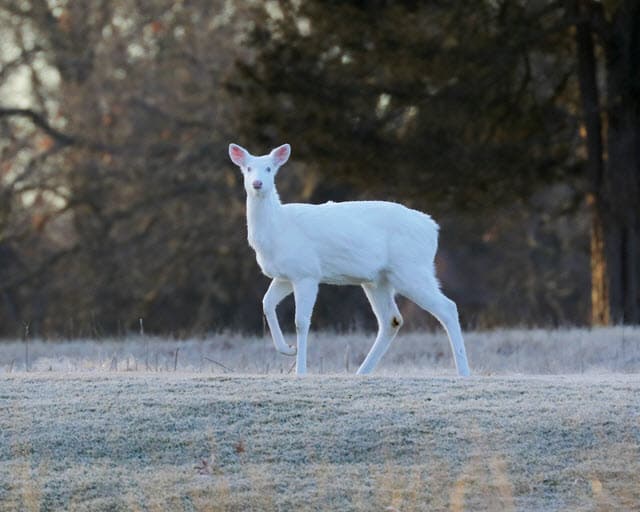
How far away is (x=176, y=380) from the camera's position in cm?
1002

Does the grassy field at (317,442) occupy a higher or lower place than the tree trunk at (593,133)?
lower

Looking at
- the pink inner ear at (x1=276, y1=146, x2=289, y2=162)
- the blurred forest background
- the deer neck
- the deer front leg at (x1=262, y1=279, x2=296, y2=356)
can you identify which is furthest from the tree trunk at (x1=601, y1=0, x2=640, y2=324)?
the deer neck

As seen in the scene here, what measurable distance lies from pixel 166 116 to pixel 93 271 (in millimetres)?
3494

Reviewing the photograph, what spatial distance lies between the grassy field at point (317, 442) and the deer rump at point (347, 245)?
131 centimetres

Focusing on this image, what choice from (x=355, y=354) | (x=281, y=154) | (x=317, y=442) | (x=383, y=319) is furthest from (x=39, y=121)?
(x=317, y=442)

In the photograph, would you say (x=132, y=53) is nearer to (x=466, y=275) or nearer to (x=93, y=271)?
(x=93, y=271)

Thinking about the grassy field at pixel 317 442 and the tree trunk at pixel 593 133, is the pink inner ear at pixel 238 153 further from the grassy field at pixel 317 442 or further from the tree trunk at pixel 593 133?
the tree trunk at pixel 593 133

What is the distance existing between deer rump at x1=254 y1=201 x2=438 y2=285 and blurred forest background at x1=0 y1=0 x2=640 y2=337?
28.4ft

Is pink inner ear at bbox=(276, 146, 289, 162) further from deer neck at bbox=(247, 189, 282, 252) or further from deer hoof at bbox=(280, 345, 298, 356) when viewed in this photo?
deer hoof at bbox=(280, 345, 298, 356)

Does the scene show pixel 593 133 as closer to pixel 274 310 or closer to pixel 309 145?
pixel 309 145

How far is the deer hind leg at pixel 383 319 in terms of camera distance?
11.7 metres

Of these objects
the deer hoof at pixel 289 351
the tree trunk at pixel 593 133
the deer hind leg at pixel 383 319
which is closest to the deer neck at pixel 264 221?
the deer hoof at pixel 289 351

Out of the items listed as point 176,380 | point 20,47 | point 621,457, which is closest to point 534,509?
point 621,457

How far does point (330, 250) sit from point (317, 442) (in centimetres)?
302
